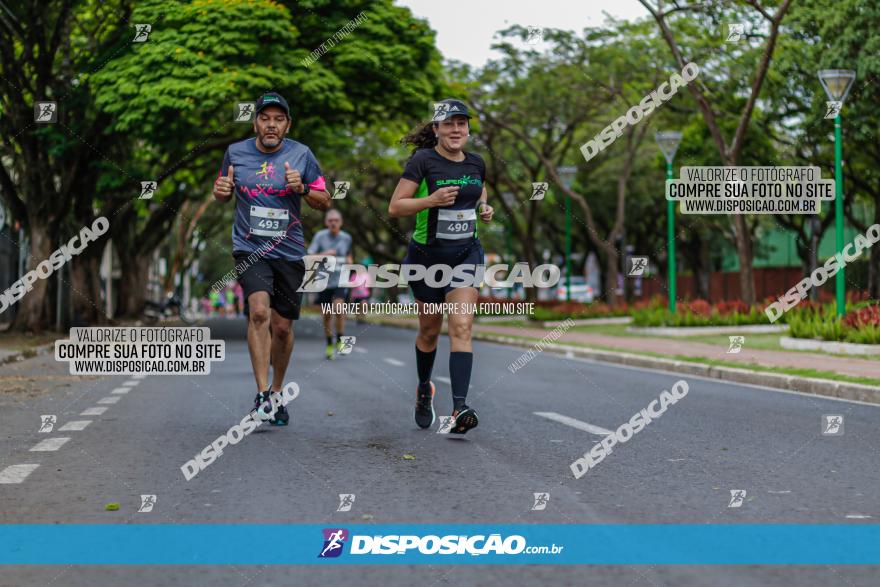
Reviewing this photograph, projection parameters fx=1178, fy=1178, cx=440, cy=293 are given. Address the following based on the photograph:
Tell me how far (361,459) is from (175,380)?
6.95m

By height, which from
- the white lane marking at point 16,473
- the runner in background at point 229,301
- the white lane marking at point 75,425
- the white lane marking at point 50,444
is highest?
the white lane marking at point 16,473

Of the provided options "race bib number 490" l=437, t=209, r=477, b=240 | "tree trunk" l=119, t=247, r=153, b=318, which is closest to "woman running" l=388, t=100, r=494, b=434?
"race bib number 490" l=437, t=209, r=477, b=240

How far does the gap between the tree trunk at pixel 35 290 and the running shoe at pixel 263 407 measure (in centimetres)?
1711

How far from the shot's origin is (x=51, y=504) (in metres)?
5.47

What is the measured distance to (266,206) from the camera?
8.00 meters

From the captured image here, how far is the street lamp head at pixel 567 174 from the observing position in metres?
31.9

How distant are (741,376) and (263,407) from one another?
7282 millimetres

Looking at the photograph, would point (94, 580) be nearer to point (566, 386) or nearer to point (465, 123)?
point (465, 123)

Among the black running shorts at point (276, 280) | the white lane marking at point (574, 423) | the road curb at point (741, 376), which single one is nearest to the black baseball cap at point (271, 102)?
the black running shorts at point (276, 280)

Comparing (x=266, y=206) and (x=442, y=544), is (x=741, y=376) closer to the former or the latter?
(x=266, y=206)

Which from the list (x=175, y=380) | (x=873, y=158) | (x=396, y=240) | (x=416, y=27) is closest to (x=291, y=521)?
(x=175, y=380)

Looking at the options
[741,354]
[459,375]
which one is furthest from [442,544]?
[741,354]

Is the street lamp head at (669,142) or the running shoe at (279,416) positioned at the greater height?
the street lamp head at (669,142)

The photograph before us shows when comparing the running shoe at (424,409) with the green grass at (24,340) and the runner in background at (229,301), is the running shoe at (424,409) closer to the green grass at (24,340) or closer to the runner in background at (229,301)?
the green grass at (24,340)
